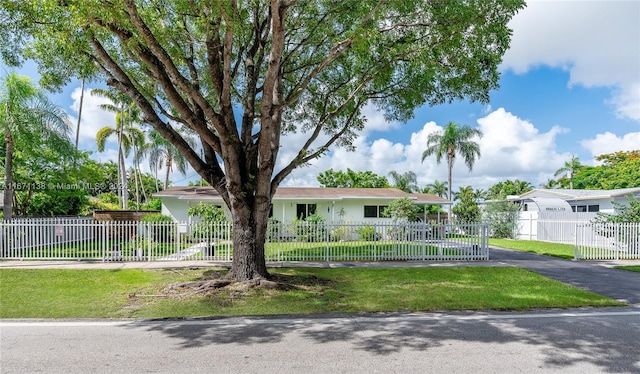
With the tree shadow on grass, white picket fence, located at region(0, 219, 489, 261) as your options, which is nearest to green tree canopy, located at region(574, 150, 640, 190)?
white picket fence, located at region(0, 219, 489, 261)

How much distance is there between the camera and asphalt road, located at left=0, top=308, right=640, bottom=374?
16.0ft

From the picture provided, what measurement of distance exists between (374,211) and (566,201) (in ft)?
46.7

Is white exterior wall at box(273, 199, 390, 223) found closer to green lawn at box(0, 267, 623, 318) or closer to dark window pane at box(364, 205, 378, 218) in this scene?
dark window pane at box(364, 205, 378, 218)

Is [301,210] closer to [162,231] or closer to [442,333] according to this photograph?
[162,231]

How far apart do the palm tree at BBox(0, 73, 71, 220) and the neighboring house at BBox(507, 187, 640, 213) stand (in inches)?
1153

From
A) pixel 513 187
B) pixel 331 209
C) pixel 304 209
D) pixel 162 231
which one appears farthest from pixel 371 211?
pixel 513 187

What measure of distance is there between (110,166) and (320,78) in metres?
41.4

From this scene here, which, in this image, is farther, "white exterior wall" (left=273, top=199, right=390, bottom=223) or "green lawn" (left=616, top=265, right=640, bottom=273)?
"white exterior wall" (left=273, top=199, right=390, bottom=223)

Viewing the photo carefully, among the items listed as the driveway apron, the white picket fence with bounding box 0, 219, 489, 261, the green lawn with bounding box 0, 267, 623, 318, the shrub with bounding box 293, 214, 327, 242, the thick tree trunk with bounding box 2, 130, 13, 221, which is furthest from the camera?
the thick tree trunk with bounding box 2, 130, 13, 221

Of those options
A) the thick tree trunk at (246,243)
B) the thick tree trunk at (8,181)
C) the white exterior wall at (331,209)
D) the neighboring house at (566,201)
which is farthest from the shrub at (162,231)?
the neighboring house at (566,201)

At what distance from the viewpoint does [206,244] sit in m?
14.8

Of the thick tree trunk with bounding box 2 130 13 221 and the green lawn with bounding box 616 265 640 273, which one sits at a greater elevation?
the thick tree trunk with bounding box 2 130 13 221

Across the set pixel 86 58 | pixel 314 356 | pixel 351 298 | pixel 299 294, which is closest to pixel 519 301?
pixel 351 298

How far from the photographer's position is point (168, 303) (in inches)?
321
